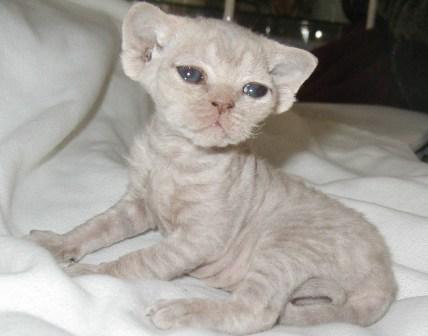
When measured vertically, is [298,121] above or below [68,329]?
below

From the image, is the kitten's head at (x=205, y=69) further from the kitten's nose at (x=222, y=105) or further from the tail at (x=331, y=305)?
the tail at (x=331, y=305)

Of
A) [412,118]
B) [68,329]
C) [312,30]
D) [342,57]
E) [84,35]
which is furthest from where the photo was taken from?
[312,30]

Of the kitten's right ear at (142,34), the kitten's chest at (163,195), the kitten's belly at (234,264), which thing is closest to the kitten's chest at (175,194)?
the kitten's chest at (163,195)

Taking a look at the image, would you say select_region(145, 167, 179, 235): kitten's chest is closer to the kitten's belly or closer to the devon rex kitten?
the devon rex kitten

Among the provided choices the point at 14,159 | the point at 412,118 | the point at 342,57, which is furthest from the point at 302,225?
the point at 342,57

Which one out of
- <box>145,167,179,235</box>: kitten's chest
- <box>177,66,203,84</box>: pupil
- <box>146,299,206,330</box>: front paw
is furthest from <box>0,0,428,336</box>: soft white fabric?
<box>177,66,203,84</box>: pupil

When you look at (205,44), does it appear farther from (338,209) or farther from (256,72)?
(338,209)

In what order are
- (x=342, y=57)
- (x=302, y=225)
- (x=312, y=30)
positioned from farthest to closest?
(x=312, y=30), (x=342, y=57), (x=302, y=225)

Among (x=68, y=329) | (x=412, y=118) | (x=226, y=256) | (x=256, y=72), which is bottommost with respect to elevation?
(x=412, y=118)
